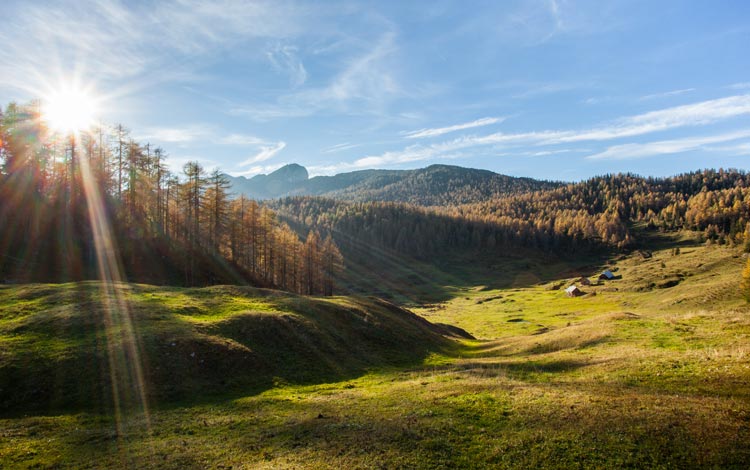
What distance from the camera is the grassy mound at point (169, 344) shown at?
80.0ft

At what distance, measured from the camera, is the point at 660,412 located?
1588 centimetres

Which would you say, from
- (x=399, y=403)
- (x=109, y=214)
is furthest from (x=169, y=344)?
(x=109, y=214)

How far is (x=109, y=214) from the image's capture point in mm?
76438

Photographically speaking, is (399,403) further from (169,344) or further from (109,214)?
(109,214)

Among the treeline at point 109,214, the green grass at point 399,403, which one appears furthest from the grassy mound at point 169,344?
the treeline at point 109,214

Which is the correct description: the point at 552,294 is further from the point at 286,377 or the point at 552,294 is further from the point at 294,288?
the point at 286,377

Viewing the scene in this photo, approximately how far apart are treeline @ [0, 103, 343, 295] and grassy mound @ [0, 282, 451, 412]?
28090 mm

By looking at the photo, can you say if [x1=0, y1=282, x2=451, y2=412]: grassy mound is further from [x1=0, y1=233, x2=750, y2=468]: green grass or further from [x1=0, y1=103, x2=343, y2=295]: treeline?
[x1=0, y1=103, x2=343, y2=295]: treeline

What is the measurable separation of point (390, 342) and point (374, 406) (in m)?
22.1

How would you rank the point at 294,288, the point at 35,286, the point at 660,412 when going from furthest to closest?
the point at 294,288, the point at 35,286, the point at 660,412

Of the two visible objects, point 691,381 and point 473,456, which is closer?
point 473,456

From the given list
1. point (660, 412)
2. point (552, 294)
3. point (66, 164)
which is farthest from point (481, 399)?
point (552, 294)

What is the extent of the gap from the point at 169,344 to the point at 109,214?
6176cm

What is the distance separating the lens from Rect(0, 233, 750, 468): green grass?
46.8ft
